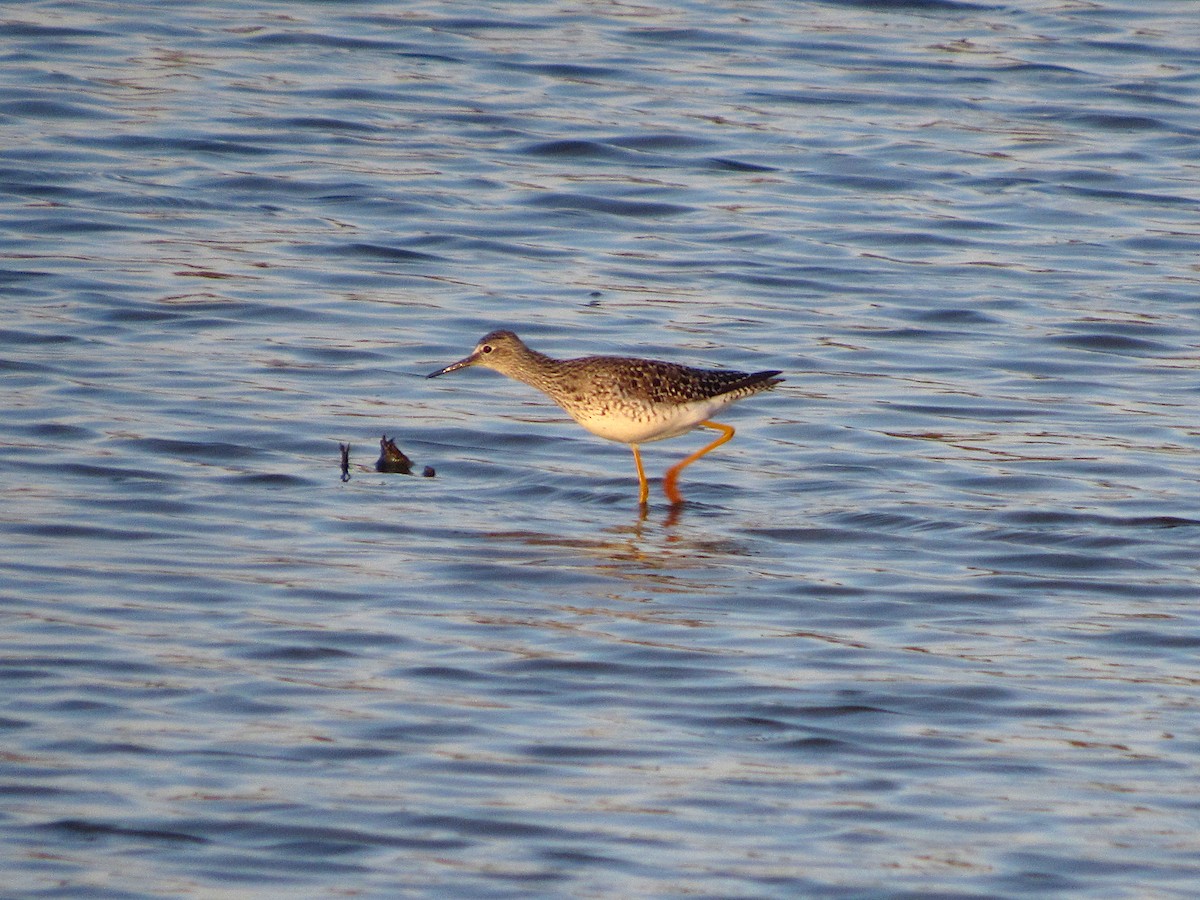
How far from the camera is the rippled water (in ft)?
21.5

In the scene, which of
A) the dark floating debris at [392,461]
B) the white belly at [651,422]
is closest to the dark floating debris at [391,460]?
the dark floating debris at [392,461]

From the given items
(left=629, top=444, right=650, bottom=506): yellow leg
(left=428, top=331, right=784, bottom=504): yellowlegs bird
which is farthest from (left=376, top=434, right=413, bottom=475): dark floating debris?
(left=629, top=444, right=650, bottom=506): yellow leg

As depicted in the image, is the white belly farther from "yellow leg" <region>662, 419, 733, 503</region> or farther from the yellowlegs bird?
"yellow leg" <region>662, 419, 733, 503</region>

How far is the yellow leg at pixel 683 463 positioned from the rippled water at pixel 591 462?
148mm

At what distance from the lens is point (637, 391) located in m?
10.5

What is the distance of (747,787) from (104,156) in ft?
36.6

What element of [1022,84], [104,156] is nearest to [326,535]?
[104,156]

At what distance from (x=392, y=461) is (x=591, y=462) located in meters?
1.45

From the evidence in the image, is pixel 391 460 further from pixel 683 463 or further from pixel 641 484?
pixel 683 463

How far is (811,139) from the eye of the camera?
1780cm

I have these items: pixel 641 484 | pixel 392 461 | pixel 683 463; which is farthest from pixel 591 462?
pixel 392 461

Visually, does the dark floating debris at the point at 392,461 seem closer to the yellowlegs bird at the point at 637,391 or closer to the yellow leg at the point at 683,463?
the yellowlegs bird at the point at 637,391

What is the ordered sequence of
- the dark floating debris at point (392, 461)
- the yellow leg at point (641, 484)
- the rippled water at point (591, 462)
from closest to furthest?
1. the rippled water at point (591, 462)
2. the dark floating debris at point (392, 461)
3. the yellow leg at point (641, 484)

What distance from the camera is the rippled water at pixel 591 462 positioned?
6.55m
